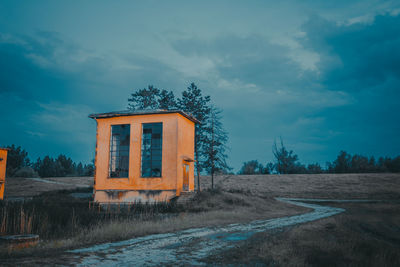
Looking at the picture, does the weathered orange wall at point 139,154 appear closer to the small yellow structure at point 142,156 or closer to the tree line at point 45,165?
the small yellow structure at point 142,156

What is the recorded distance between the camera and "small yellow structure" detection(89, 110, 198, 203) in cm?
2038

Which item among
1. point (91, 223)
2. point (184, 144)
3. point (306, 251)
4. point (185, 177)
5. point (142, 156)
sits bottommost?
point (306, 251)

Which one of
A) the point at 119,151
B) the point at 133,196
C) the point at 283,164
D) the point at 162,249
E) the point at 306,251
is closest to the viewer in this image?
the point at 162,249

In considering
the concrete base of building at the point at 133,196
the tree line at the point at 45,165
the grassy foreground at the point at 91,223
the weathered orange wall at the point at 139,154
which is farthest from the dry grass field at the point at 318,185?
the tree line at the point at 45,165

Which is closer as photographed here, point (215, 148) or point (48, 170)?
point (215, 148)

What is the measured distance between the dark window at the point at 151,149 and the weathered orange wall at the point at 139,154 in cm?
44

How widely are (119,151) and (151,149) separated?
2.64m

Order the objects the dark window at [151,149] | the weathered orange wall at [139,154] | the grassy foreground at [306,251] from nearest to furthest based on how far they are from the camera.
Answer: the grassy foreground at [306,251] → the weathered orange wall at [139,154] → the dark window at [151,149]


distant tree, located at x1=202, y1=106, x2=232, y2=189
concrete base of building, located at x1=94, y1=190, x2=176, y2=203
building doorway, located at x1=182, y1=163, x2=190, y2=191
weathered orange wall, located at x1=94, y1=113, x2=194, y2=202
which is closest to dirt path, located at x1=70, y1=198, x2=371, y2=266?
concrete base of building, located at x1=94, y1=190, x2=176, y2=203

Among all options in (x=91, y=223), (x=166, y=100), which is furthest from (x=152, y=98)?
(x=91, y=223)

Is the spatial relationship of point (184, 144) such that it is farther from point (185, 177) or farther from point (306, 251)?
point (306, 251)

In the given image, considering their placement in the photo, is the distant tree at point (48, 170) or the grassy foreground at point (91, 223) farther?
the distant tree at point (48, 170)

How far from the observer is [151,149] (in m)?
21.4

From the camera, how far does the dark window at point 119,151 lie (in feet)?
71.6
